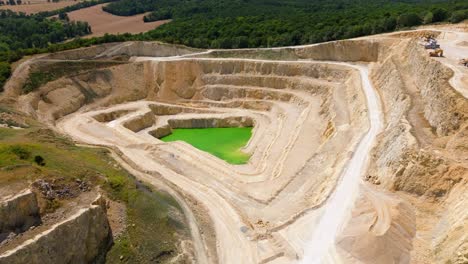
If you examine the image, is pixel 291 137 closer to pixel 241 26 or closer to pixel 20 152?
pixel 20 152

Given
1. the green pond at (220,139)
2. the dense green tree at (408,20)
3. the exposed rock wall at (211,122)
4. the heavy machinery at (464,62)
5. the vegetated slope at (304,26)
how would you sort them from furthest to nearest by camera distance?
the vegetated slope at (304,26)
the dense green tree at (408,20)
the exposed rock wall at (211,122)
the green pond at (220,139)
the heavy machinery at (464,62)

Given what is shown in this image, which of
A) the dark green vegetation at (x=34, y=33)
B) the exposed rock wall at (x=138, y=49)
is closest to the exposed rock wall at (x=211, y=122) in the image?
the exposed rock wall at (x=138, y=49)

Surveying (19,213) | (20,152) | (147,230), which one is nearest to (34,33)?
(20,152)


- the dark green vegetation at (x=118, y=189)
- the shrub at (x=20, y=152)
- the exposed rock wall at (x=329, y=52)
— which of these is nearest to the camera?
the dark green vegetation at (x=118, y=189)

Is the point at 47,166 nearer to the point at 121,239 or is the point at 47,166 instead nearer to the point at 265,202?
the point at 121,239

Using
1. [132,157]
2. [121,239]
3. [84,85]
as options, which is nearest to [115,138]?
[132,157]

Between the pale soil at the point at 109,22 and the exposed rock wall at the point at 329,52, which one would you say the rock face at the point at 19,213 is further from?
the pale soil at the point at 109,22
